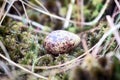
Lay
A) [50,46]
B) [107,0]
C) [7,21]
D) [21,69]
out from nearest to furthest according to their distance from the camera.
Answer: [21,69] < [50,46] < [7,21] < [107,0]

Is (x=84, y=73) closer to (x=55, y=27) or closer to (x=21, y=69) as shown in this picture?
(x=21, y=69)

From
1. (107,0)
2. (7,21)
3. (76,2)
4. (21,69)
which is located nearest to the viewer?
(21,69)

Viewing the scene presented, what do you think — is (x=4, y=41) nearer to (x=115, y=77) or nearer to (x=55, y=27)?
(x=115, y=77)

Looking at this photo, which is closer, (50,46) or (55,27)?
(50,46)

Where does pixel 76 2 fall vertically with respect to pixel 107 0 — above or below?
above

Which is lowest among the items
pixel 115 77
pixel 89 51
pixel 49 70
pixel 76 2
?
pixel 115 77

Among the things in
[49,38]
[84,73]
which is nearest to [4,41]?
[49,38]
